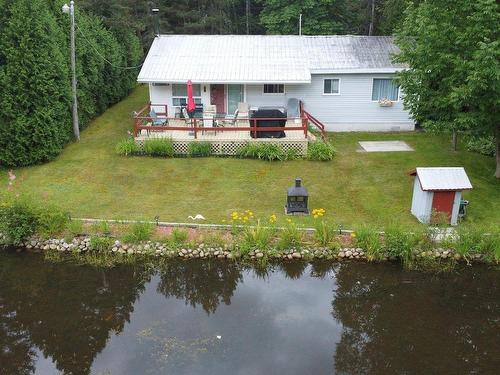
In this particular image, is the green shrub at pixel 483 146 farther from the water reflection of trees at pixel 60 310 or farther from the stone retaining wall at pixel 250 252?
the water reflection of trees at pixel 60 310

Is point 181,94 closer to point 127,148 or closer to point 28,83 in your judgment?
point 127,148

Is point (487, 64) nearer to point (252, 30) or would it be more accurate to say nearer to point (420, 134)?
point (420, 134)

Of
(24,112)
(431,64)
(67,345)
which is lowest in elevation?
(67,345)

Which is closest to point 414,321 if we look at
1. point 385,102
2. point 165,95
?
point 385,102

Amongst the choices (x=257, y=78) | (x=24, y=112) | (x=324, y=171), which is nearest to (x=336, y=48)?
(x=257, y=78)

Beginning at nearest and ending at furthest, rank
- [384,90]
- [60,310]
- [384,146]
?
[60,310], [384,146], [384,90]

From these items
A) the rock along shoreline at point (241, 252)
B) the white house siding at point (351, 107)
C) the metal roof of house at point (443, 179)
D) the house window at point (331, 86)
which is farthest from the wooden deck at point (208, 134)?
the rock along shoreline at point (241, 252)
